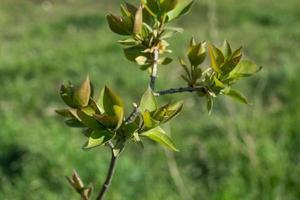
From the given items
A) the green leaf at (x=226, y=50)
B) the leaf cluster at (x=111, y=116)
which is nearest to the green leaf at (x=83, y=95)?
the leaf cluster at (x=111, y=116)

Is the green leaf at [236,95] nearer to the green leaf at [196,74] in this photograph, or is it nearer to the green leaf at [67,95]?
the green leaf at [196,74]

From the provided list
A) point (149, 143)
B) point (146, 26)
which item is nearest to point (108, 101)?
point (146, 26)

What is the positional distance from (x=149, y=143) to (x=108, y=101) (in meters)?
3.62

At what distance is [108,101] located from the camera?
84cm

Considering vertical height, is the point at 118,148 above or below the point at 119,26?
below

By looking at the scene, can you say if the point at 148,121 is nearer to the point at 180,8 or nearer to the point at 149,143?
the point at 180,8

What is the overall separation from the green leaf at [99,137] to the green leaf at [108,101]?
0.03 meters

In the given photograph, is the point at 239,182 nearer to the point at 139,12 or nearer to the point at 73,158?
the point at 73,158

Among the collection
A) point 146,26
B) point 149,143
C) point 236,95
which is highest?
point 146,26

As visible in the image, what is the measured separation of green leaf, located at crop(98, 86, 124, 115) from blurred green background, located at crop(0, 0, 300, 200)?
173cm

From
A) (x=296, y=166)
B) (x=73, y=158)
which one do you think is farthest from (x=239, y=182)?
(x=73, y=158)

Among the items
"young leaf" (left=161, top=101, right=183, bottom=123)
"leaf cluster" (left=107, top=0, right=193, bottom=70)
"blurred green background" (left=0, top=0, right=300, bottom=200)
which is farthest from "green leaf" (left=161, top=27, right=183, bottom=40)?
"blurred green background" (left=0, top=0, right=300, bottom=200)

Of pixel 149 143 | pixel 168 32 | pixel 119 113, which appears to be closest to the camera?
pixel 119 113

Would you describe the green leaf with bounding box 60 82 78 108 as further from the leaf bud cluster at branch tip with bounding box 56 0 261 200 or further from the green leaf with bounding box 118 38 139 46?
the green leaf with bounding box 118 38 139 46
